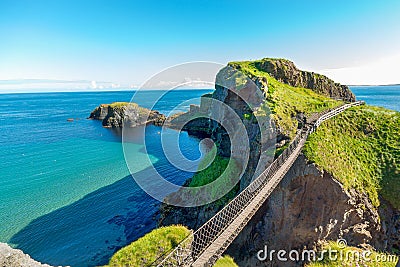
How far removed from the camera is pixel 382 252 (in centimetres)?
1506

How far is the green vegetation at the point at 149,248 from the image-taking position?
8500 mm

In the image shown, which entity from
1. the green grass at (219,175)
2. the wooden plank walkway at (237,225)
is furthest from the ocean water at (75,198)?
the wooden plank walkway at (237,225)

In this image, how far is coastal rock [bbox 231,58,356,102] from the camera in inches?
1041

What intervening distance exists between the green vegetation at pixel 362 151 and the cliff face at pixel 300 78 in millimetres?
8624

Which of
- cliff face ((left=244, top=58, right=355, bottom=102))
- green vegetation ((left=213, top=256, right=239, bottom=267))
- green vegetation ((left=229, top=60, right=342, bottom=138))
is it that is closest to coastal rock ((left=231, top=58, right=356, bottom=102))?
cliff face ((left=244, top=58, right=355, bottom=102))

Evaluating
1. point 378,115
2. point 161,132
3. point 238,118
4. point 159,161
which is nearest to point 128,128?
point 161,132

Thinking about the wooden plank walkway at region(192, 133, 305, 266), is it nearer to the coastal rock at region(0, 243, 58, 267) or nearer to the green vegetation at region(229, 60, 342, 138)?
the green vegetation at region(229, 60, 342, 138)

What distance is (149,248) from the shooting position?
29.3 feet

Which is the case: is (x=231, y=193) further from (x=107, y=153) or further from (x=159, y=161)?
(x=107, y=153)

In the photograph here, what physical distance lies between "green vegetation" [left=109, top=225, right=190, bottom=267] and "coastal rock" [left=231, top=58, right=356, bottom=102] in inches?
781

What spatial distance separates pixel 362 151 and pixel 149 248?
16.4m

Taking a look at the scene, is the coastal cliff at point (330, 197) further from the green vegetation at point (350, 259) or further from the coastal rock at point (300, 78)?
the coastal rock at point (300, 78)

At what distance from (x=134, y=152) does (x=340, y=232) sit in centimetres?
3572

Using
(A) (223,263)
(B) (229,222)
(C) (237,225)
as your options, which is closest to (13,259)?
(B) (229,222)
